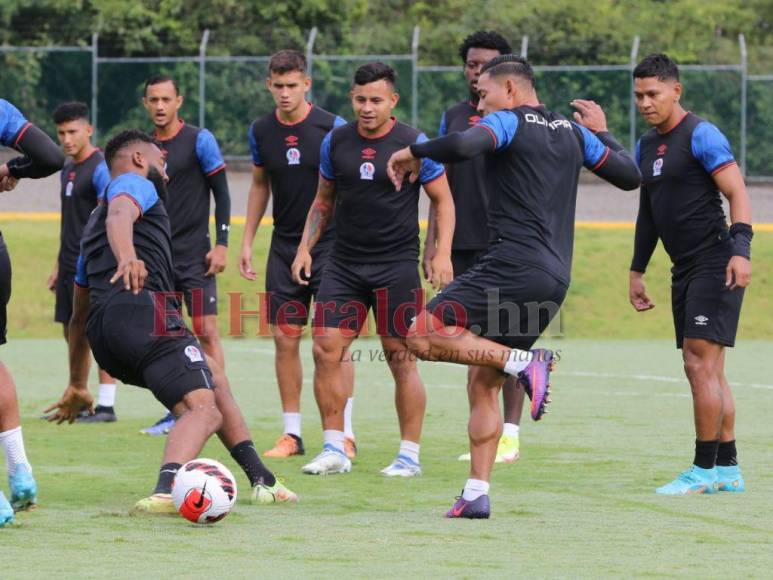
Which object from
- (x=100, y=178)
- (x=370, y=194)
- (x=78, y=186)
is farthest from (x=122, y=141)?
(x=78, y=186)

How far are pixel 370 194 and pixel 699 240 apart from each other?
2.05 metres

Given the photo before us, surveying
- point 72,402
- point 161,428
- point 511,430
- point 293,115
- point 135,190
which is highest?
point 293,115

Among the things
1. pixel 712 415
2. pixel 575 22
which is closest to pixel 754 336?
pixel 712 415

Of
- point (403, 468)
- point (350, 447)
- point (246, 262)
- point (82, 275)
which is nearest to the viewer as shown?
point (82, 275)

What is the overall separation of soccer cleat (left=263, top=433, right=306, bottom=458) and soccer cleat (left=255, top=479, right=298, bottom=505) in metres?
2.05

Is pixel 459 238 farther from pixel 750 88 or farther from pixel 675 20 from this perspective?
pixel 675 20

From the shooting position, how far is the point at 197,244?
11.4 m

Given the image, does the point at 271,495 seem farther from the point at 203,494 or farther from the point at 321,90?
the point at 321,90

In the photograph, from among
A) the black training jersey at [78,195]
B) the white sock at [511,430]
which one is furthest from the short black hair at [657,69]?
the black training jersey at [78,195]

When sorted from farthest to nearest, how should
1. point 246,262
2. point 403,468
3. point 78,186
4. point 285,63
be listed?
point 78,186, point 246,262, point 285,63, point 403,468

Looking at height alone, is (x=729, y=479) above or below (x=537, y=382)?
below

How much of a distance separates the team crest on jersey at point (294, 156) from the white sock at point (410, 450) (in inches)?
85.9

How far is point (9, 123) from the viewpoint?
24.7ft

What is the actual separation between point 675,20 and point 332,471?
27.2 metres
